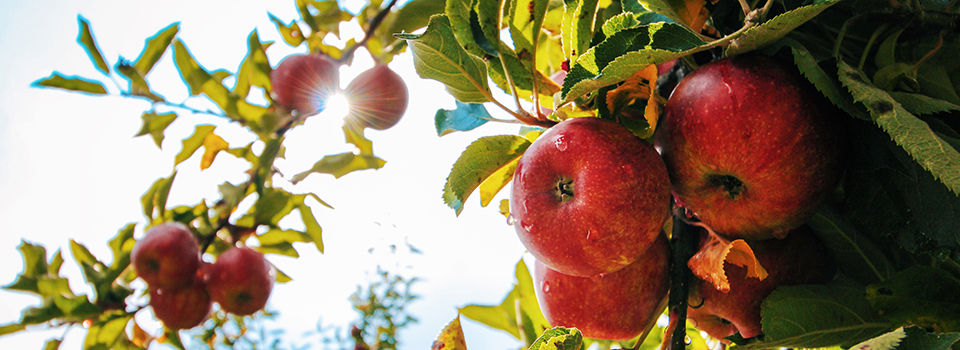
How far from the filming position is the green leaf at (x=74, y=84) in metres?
1.29

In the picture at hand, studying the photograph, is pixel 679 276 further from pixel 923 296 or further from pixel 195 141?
pixel 195 141

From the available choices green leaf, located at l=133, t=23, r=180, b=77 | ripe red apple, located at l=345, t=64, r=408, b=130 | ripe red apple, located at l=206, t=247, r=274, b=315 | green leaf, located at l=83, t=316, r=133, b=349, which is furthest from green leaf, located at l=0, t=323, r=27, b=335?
ripe red apple, located at l=345, t=64, r=408, b=130

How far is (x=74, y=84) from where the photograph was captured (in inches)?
53.1

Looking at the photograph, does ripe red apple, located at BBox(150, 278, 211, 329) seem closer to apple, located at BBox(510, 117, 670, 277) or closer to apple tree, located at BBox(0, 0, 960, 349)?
apple tree, located at BBox(0, 0, 960, 349)

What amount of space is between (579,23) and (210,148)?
1121 millimetres

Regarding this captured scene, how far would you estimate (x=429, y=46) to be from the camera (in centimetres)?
52

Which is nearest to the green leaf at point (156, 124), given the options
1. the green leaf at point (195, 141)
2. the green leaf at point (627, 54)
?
the green leaf at point (195, 141)

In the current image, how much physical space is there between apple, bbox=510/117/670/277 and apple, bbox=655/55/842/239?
0.03 metres

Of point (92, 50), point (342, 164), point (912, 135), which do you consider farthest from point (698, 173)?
point (92, 50)

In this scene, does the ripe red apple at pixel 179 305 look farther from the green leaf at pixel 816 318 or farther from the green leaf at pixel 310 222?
the green leaf at pixel 816 318

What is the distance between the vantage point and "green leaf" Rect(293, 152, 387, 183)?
1408 millimetres

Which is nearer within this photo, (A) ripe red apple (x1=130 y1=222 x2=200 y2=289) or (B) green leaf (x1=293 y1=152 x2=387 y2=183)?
(A) ripe red apple (x1=130 y1=222 x2=200 y2=289)

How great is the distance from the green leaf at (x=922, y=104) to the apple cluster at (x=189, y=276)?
1307mm

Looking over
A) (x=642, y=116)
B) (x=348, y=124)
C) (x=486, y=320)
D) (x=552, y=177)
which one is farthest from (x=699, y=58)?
(x=348, y=124)
